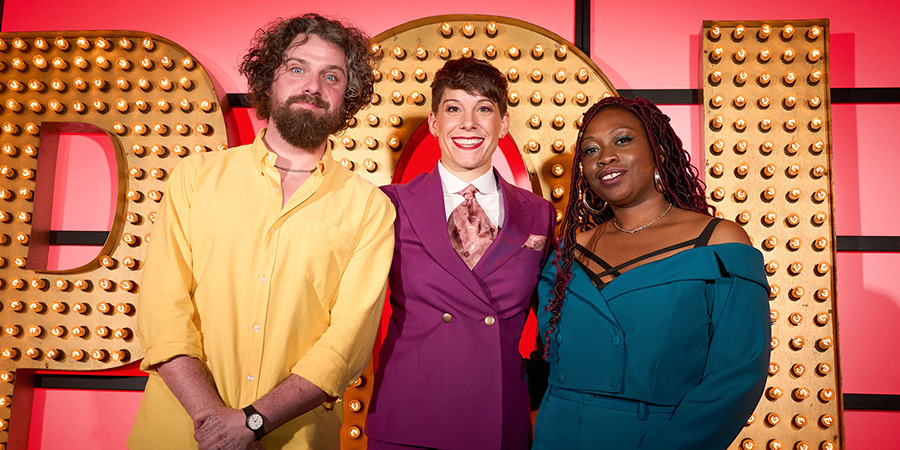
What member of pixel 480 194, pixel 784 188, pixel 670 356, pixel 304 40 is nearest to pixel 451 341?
pixel 480 194

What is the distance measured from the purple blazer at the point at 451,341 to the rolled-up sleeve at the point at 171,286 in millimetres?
722

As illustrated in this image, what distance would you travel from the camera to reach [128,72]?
10.7 feet

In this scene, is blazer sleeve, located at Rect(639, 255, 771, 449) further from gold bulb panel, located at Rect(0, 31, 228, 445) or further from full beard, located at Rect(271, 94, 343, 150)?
gold bulb panel, located at Rect(0, 31, 228, 445)

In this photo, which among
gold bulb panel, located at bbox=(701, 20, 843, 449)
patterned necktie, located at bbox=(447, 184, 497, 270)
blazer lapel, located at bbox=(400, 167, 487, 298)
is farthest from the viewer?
gold bulb panel, located at bbox=(701, 20, 843, 449)

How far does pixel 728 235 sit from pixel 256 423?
1.61 m

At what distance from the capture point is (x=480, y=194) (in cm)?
262

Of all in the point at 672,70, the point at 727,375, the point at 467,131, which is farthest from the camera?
the point at 672,70

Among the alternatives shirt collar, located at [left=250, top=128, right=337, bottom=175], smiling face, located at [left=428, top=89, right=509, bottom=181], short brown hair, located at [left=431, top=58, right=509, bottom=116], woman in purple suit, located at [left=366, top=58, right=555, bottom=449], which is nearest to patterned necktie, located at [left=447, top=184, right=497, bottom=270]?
woman in purple suit, located at [left=366, top=58, right=555, bottom=449]

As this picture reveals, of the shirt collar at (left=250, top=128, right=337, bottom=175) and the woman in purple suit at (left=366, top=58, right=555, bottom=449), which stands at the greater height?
the shirt collar at (left=250, top=128, right=337, bottom=175)

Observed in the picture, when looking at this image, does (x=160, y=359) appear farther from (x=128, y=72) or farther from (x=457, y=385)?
(x=128, y=72)

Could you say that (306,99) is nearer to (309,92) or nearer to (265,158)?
(309,92)

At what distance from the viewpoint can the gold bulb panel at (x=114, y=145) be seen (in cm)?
311

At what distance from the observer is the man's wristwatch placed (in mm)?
1857

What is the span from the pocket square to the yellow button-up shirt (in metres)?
0.60
